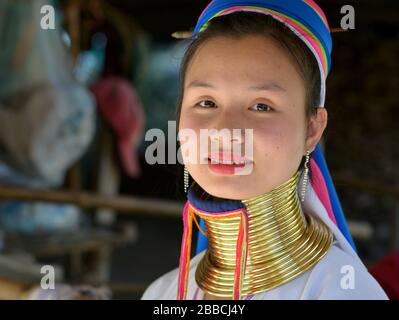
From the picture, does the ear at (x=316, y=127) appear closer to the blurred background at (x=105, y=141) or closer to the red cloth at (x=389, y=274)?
the blurred background at (x=105, y=141)

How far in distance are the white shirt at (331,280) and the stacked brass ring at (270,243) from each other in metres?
0.01

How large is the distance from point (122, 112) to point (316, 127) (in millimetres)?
3696

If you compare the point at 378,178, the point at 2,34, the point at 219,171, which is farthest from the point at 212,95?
the point at 378,178

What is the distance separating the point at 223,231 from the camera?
3.43 feet

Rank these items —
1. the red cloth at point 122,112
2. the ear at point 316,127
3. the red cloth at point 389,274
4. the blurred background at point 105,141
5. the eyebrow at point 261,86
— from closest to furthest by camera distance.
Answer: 1. the eyebrow at point 261,86
2. the ear at point 316,127
3. the red cloth at point 389,274
4. the blurred background at point 105,141
5. the red cloth at point 122,112

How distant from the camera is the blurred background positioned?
288 cm

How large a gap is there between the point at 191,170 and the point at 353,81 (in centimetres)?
541

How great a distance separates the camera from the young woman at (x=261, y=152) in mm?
957

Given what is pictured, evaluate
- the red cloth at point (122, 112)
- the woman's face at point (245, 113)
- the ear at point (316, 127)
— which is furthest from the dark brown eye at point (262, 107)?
the red cloth at point (122, 112)

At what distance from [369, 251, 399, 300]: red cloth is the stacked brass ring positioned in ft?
2.13

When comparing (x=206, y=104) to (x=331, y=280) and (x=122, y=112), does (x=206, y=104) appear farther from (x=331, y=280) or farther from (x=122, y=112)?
(x=122, y=112)

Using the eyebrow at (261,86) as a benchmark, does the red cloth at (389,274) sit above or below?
below

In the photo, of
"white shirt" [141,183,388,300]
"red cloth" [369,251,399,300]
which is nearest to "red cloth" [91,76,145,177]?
"red cloth" [369,251,399,300]
